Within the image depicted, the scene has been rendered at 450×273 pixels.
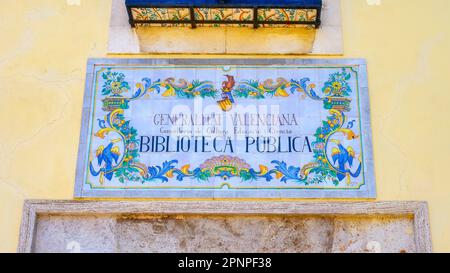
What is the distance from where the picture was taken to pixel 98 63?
287 inches

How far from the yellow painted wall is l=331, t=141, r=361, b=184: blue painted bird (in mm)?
234

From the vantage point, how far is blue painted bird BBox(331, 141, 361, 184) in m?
6.80

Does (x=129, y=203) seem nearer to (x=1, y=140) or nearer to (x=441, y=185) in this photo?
(x=1, y=140)

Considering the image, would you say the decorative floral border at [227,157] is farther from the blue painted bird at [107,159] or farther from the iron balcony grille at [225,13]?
the iron balcony grille at [225,13]

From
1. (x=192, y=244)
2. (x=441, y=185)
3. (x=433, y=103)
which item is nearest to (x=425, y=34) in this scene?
(x=433, y=103)

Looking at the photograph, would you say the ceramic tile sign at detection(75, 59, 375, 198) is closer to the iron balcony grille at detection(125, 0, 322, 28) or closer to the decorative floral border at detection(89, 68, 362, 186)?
the decorative floral border at detection(89, 68, 362, 186)

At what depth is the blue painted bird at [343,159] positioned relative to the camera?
268 inches

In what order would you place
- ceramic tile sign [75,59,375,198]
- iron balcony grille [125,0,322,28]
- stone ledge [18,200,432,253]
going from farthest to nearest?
iron balcony grille [125,0,322,28] → ceramic tile sign [75,59,375,198] → stone ledge [18,200,432,253]

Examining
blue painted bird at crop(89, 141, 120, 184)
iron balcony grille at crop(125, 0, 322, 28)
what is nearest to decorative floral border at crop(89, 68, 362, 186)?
blue painted bird at crop(89, 141, 120, 184)

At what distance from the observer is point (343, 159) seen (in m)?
6.87

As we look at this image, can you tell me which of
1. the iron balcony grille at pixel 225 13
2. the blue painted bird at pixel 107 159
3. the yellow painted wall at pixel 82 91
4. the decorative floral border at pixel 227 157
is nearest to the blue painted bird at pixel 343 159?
the decorative floral border at pixel 227 157

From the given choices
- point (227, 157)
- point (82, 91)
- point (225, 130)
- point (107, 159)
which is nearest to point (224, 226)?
point (227, 157)

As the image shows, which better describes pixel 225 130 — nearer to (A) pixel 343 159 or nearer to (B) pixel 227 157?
(B) pixel 227 157

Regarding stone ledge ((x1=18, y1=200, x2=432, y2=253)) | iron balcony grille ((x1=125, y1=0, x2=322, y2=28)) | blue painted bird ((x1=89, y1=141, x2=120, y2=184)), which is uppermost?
iron balcony grille ((x1=125, y1=0, x2=322, y2=28))
